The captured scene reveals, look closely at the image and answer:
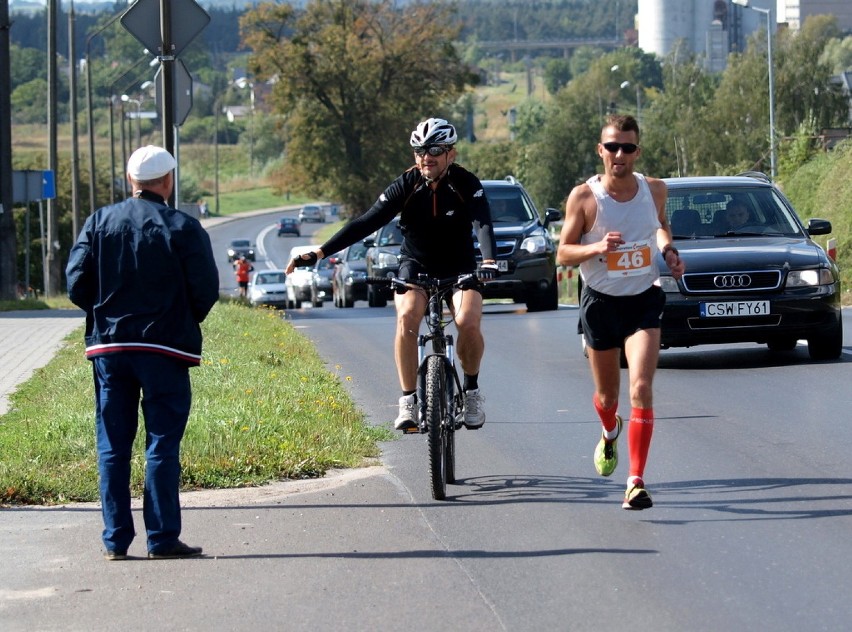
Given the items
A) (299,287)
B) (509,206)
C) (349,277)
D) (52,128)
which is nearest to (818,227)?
(509,206)

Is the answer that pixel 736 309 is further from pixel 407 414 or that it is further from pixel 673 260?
pixel 673 260

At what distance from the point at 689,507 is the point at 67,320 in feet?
61.3

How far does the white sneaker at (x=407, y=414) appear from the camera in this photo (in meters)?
8.77

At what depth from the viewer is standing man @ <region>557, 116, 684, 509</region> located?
8.10 metres

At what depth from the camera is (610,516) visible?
7.94 m

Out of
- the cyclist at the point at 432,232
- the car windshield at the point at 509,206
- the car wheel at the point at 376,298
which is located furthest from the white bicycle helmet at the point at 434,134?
the car wheel at the point at 376,298

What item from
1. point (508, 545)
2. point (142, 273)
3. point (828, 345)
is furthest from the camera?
point (828, 345)

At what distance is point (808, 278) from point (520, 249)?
10.1 m

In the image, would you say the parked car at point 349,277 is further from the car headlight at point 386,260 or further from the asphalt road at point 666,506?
the asphalt road at point 666,506

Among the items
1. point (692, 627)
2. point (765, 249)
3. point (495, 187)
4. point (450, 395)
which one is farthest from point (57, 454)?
point (495, 187)

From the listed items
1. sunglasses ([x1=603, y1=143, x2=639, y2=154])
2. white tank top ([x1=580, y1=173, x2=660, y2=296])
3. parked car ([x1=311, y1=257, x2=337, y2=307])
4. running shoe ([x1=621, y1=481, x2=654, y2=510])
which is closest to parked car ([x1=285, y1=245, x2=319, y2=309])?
parked car ([x1=311, y1=257, x2=337, y2=307])

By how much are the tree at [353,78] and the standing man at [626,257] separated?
6690 centimetres

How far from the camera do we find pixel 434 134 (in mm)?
8625

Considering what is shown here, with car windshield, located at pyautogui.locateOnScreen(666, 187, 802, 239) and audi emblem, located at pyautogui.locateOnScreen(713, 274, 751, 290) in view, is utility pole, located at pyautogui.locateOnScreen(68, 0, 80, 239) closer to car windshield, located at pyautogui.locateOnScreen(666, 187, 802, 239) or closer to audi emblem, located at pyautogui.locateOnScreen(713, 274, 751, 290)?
car windshield, located at pyautogui.locateOnScreen(666, 187, 802, 239)
